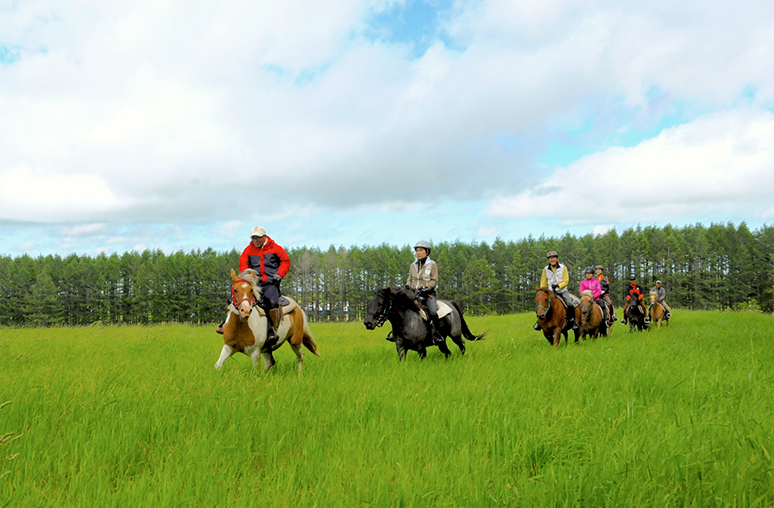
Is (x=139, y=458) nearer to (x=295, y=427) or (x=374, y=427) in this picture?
(x=295, y=427)

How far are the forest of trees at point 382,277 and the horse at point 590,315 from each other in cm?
5453

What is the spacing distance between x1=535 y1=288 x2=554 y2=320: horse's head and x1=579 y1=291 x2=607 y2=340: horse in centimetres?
356

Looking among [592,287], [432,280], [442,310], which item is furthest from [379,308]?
[592,287]

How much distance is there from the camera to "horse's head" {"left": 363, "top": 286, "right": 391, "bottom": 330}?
8137 mm

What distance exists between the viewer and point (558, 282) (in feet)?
39.5

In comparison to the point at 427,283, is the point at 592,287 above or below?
below

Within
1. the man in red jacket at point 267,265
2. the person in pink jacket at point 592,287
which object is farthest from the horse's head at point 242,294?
the person in pink jacket at point 592,287

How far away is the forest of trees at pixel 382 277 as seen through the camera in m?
65.9

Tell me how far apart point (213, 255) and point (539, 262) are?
207ft

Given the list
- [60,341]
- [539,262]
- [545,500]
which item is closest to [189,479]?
[545,500]

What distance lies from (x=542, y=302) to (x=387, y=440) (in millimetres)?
8313

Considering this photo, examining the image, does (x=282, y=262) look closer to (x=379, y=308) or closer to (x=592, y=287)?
(x=379, y=308)

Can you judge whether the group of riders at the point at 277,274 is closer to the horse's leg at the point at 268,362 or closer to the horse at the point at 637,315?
the horse's leg at the point at 268,362

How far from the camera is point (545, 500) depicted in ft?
8.87
